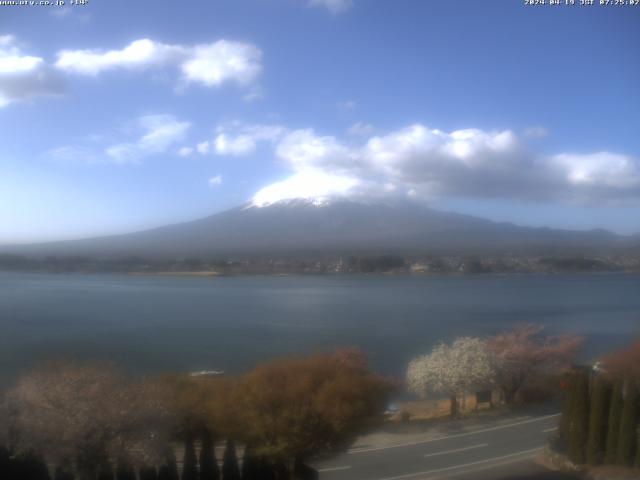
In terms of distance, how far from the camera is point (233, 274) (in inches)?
795

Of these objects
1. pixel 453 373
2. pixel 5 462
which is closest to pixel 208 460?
pixel 5 462

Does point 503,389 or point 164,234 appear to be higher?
point 164,234

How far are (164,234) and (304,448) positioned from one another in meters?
28.1

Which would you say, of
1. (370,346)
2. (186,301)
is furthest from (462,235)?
(370,346)

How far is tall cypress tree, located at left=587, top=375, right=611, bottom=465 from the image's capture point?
20.2 ft

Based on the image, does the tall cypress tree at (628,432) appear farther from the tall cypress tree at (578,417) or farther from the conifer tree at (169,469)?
the conifer tree at (169,469)

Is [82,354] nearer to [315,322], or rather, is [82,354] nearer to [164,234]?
[315,322]

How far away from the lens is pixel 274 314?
14.6m

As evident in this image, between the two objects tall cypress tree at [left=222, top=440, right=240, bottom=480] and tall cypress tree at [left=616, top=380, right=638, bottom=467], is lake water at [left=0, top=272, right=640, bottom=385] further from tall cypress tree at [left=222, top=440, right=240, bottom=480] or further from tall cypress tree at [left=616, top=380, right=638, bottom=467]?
tall cypress tree at [left=616, top=380, right=638, bottom=467]

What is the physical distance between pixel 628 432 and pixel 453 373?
2734 millimetres

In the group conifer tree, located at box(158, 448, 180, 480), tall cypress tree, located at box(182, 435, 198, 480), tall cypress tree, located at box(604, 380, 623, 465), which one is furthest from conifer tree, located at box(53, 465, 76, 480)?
tall cypress tree, located at box(604, 380, 623, 465)

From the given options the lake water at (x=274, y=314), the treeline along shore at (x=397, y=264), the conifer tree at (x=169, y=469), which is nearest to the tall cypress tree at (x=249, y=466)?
the conifer tree at (x=169, y=469)

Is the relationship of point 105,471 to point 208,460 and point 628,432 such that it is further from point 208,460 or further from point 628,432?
point 628,432

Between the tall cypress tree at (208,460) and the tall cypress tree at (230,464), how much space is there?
7 centimetres
